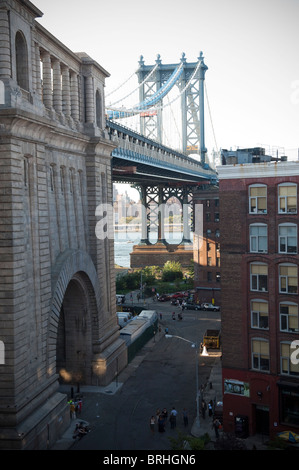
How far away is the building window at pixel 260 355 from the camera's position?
26250mm

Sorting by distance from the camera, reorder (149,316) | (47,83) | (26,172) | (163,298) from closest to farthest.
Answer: (26,172) < (47,83) < (149,316) < (163,298)

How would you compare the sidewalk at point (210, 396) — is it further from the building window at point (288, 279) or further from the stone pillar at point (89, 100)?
the stone pillar at point (89, 100)

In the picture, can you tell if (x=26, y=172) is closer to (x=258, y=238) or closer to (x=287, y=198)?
(x=258, y=238)

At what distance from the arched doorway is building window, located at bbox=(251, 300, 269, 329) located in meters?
10.6

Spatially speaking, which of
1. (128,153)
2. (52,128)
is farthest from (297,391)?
(128,153)

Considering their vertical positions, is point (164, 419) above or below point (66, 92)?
below

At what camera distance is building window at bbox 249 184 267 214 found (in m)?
26.4

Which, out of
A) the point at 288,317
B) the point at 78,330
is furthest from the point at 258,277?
the point at 78,330

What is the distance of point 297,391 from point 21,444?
12398 mm

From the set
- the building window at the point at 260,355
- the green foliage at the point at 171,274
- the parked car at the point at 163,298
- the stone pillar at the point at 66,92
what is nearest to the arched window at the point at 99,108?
the stone pillar at the point at 66,92

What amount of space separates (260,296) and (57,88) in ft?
49.8

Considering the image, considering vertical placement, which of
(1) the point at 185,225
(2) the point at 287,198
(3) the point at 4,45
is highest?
(3) the point at 4,45

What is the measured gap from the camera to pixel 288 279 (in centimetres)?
2572

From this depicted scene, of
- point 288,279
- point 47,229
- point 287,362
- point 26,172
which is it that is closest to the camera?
point 26,172
